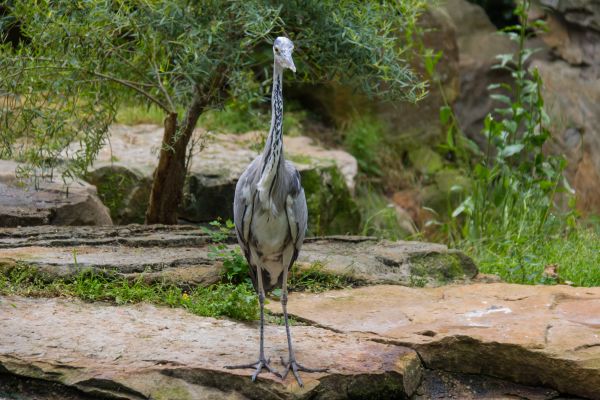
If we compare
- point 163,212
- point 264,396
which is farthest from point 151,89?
point 264,396

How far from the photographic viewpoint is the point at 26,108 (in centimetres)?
640

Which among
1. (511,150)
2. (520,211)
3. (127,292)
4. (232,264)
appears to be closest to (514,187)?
(520,211)

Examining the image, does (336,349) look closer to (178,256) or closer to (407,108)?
(178,256)

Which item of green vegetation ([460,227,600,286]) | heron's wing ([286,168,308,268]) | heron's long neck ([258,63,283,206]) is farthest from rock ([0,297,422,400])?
green vegetation ([460,227,600,286])

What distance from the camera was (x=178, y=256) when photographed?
5.96 m

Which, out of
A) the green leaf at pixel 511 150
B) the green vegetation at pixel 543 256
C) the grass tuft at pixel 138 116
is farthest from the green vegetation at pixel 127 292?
the grass tuft at pixel 138 116

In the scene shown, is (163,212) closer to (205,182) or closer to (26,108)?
(205,182)

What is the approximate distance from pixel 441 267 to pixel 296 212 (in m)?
2.11

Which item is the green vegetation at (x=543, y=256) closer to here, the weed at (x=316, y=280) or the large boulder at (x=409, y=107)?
the weed at (x=316, y=280)

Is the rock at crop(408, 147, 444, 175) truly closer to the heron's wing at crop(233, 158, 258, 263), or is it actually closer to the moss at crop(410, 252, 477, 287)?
the moss at crop(410, 252, 477, 287)

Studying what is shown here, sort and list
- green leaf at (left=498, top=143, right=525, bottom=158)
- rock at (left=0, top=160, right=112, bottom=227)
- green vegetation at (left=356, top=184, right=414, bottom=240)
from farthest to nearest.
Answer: green vegetation at (left=356, top=184, right=414, bottom=240), green leaf at (left=498, top=143, right=525, bottom=158), rock at (left=0, top=160, right=112, bottom=227)

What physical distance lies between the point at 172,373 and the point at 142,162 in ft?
13.9

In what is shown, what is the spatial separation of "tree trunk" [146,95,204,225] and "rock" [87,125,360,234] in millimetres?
376

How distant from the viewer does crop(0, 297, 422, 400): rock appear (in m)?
4.18
